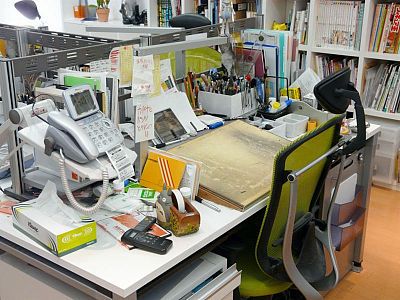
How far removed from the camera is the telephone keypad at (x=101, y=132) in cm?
146

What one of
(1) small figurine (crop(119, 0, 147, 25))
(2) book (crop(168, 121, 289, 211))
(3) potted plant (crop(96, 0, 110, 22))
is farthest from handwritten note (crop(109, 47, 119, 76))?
(3) potted plant (crop(96, 0, 110, 22))

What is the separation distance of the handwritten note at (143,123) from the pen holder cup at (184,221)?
36 centimetres

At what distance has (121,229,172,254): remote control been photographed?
1352mm

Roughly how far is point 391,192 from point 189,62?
1844mm

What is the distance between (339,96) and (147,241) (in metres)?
0.87

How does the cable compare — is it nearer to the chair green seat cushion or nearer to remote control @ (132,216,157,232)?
remote control @ (132,216,157,232)

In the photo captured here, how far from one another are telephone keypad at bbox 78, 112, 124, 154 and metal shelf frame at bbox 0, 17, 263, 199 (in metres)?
0.23

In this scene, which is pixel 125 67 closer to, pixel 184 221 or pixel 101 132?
pixel 101 132

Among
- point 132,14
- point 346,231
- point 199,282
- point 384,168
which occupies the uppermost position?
point 132,14

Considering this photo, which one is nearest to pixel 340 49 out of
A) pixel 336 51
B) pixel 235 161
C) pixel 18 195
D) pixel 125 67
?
pixel 336 51

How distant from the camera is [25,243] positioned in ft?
4.62

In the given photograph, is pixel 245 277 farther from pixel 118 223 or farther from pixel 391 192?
pixel 391 192

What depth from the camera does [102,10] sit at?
486 cm

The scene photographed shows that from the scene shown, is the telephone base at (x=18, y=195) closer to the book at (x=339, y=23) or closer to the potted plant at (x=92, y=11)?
the book at (x=339, y=23)
